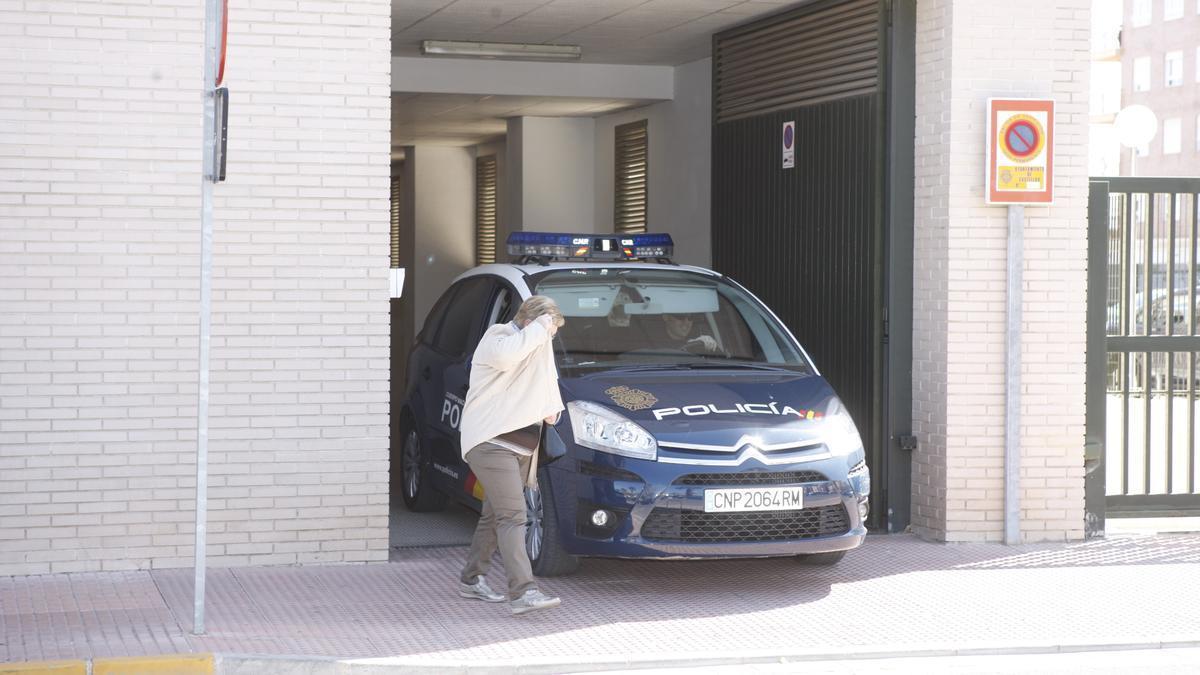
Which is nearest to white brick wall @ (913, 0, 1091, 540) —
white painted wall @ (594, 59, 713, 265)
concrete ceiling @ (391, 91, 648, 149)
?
white painted wall @ (594, 59, 713, 265)

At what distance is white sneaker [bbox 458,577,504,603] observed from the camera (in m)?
8.09

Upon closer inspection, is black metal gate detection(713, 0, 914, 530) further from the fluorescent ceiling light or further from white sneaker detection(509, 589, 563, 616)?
white sneaker detection(509, 589, 563, 616)

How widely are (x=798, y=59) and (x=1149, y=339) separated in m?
3.12

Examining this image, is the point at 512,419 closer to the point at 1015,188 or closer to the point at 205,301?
the point at 205,301

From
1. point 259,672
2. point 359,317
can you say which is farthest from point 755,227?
point 259,672

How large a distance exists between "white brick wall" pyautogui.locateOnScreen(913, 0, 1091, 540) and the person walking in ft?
10.7

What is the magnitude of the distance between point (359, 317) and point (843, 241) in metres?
3.49

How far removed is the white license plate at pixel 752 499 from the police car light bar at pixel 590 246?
8.39ft

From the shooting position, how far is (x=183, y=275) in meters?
8.70

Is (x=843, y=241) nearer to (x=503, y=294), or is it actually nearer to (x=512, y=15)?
(x=503, y=294)

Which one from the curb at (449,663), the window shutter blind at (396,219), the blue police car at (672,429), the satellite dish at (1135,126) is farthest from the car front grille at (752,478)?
the window shutter blind at (396,219)

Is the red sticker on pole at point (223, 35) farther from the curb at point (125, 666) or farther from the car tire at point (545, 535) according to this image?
the car tire at point (545, 535)

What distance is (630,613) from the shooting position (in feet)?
25.8

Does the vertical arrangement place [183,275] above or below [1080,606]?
above
